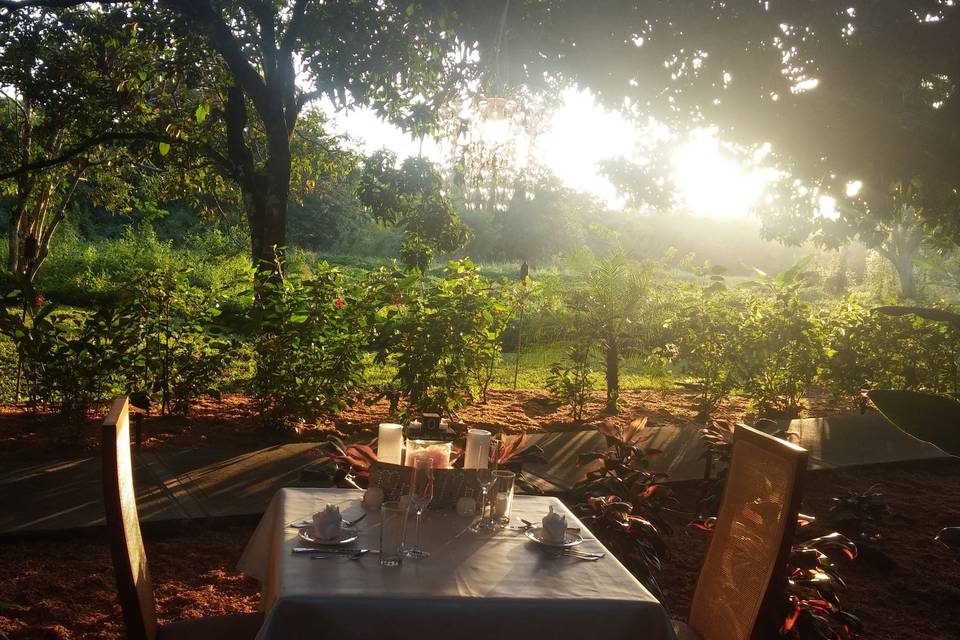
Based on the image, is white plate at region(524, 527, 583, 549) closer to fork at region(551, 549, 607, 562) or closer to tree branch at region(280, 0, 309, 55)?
fork at region(551, 549, 607, 562)

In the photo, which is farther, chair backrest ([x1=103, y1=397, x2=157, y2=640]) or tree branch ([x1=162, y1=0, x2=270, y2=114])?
tree branch ([x1=162, y1=0, x2=270, y2=114])

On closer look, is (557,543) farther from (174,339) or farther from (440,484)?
(174,339)

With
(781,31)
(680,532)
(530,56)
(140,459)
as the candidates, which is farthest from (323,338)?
(781,31)

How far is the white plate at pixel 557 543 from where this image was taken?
87.5 inches

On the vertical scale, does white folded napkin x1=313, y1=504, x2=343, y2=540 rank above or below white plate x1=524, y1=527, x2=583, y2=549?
above

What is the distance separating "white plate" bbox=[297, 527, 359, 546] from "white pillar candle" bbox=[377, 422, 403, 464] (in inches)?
21.4

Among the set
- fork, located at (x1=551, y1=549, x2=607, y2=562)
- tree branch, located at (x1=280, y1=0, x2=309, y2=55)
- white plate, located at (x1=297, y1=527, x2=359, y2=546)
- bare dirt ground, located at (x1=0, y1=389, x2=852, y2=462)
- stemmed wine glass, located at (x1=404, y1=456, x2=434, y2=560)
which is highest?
tree branch, located at (x1=280, y1=0, x2=309, y2=55)

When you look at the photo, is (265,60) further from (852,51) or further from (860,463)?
(860,463)

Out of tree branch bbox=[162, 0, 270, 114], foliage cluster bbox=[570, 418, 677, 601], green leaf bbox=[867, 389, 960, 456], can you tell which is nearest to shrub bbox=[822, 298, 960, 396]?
foliage cluster bbox=[570, 418, 677, 601]

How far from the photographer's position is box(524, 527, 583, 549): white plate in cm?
222

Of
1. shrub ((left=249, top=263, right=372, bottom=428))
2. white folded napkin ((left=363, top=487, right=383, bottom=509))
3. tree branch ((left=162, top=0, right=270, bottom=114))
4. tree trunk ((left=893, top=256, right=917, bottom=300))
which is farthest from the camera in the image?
tree trunk ((left=893, top=256, right=917, bottom=300))

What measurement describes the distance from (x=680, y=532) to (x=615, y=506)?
4.92 feet

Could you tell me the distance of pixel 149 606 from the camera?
2.13 meters

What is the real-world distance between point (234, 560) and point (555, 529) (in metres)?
2.00
